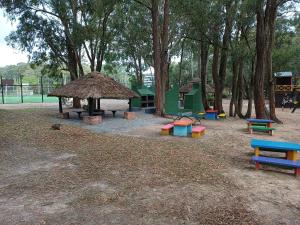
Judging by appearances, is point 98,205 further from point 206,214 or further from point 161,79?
point 161,79

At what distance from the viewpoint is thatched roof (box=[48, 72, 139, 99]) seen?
15008 millimetres

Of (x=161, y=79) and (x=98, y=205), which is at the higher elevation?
(x=161, y=79)

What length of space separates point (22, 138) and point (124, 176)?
17.0ft

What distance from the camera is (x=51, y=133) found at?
10.5 metres

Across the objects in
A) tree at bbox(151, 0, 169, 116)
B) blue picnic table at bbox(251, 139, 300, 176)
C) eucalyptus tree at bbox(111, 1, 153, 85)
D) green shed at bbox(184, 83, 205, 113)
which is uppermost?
eucalyptus tree at bbox(111, 1, 153, 85)

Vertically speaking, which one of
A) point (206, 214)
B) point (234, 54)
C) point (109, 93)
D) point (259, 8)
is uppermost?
point (259, 8)

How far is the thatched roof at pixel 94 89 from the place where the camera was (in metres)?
15.0

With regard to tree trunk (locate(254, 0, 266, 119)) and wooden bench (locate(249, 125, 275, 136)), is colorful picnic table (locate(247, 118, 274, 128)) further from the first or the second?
tree trunk (locate(254, 0, 266, 119))

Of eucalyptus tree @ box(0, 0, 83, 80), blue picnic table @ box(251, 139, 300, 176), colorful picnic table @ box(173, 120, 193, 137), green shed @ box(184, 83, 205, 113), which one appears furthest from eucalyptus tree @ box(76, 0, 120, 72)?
blue picnic table @ box(251, 139, 300, 176)

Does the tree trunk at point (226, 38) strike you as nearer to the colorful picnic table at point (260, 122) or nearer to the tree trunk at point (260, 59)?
the tree trunk at point (260, 59)

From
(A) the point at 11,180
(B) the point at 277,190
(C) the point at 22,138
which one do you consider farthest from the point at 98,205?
(C) the point at 22,138

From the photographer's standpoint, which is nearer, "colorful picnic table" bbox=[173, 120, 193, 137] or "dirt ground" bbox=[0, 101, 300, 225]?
"dirt ground" bbox=[0, 101, 300, 225]

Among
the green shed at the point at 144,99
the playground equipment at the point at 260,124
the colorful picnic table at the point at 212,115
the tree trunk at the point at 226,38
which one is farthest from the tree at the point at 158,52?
the playground equipment at the point at 260,124

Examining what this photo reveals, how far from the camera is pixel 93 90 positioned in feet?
49.2
